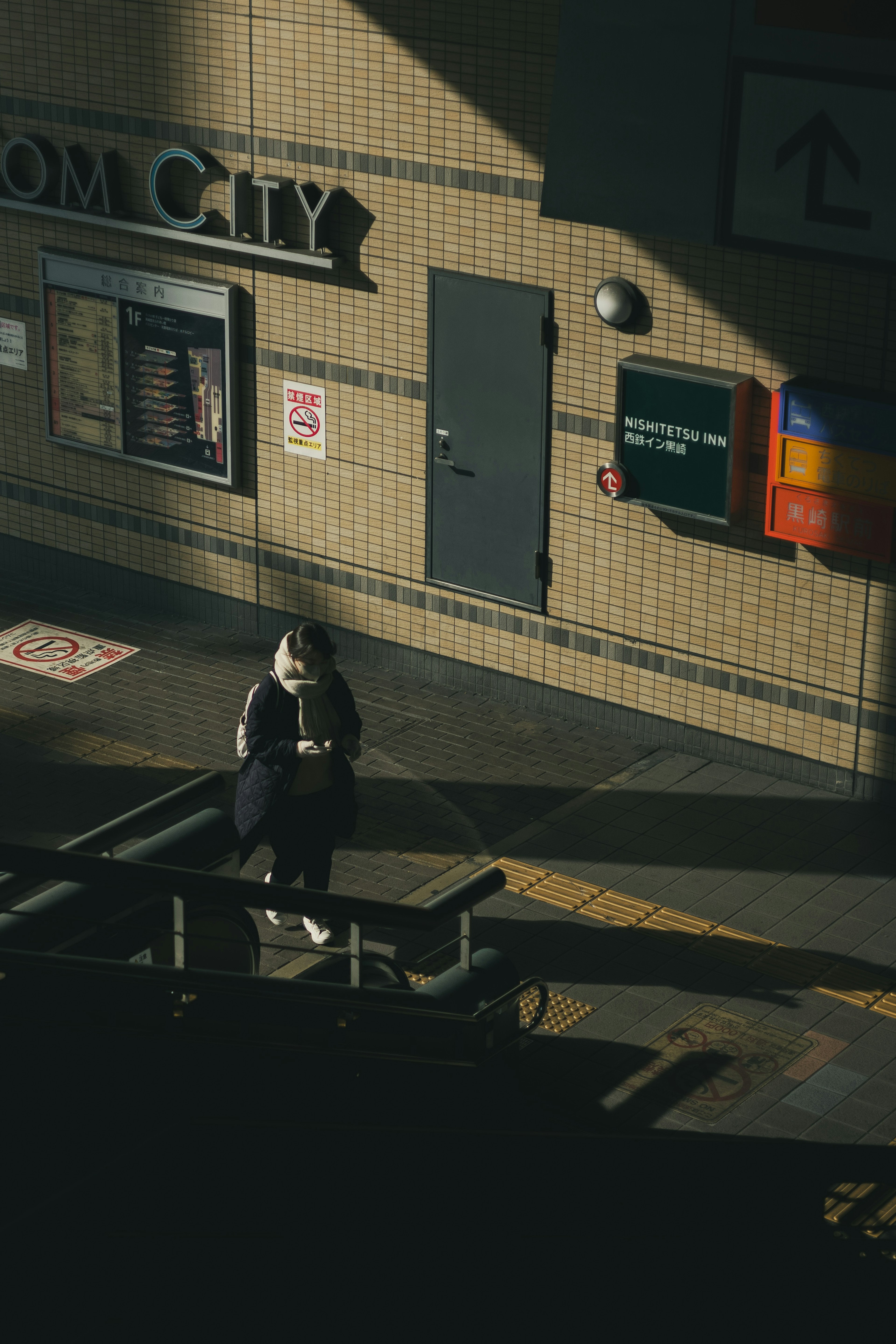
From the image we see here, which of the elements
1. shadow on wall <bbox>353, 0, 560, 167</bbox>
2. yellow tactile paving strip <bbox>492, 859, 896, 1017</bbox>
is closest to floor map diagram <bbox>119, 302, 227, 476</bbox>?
shadow on wall <bbox>353, 0, 560, 167</bbox>

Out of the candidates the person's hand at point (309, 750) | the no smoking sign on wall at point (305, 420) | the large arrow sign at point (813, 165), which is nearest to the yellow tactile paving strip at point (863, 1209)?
the person's hand at point (309, 750)

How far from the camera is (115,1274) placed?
514 cm

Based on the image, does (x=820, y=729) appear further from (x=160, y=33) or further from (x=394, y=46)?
(x=160, y=33)

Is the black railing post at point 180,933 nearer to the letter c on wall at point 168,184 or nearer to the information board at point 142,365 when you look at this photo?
the information board at point 142,365

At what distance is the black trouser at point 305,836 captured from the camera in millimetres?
8289

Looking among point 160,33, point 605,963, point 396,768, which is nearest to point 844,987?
point 605,963

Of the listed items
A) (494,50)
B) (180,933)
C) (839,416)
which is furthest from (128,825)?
(494,50)

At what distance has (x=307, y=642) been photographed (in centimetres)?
802

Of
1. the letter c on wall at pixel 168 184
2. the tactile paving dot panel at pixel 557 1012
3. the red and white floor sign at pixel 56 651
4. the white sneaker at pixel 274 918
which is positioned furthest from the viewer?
the red and white floor sign at pixel 56 651

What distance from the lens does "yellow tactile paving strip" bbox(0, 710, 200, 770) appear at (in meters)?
10.6

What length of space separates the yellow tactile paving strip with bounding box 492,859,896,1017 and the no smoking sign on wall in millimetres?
3697

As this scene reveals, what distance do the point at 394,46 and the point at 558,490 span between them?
2.96 m

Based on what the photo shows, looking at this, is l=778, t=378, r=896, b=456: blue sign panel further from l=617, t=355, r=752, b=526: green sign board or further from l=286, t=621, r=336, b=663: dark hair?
l=286, t=621, r=336, b=663: dark hair

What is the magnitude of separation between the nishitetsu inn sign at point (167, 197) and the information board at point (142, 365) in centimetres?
37
